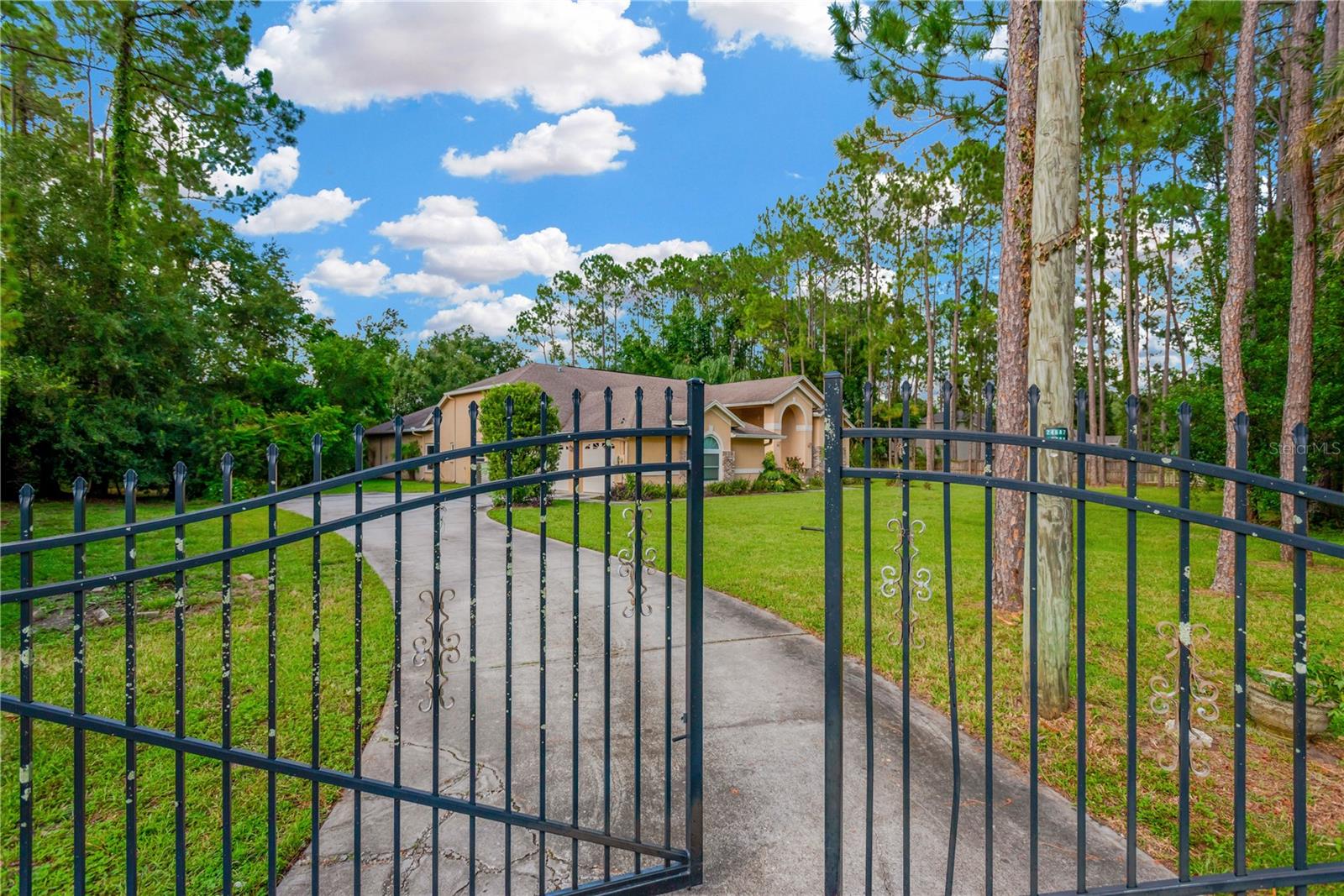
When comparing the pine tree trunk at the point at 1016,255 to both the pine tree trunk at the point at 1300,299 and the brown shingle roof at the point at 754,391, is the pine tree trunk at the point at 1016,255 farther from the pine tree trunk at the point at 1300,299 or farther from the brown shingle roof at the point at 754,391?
the brown shingle roof at the point at 754,391

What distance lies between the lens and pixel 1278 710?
3988 mm

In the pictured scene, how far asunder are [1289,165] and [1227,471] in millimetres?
11873

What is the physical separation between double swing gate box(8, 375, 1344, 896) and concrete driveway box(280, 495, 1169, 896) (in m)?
0.02

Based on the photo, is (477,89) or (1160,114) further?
(477,89)

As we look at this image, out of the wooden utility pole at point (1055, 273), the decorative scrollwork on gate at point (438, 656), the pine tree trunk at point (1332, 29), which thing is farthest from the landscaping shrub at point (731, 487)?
the decorative scrollwork on gate at point (438, 656)

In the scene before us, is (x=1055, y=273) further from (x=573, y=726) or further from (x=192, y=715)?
(x=192, y=715)

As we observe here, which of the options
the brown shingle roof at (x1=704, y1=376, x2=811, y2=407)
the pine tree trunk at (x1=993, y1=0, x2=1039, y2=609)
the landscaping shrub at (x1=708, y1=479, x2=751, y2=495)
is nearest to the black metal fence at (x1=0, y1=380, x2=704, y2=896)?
the pine tree trunk at (x1=993, y1=0, x2=1039, y2=609)

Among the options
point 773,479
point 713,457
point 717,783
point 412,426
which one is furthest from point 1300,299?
point 412,426

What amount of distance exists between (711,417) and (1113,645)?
16.2 meters

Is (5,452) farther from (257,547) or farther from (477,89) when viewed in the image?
(257,547)

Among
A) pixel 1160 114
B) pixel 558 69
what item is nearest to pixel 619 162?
pixel 558 69

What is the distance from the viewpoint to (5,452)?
14.1 meters

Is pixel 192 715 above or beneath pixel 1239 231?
beneath

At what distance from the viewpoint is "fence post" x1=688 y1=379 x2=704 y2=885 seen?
2.50m
